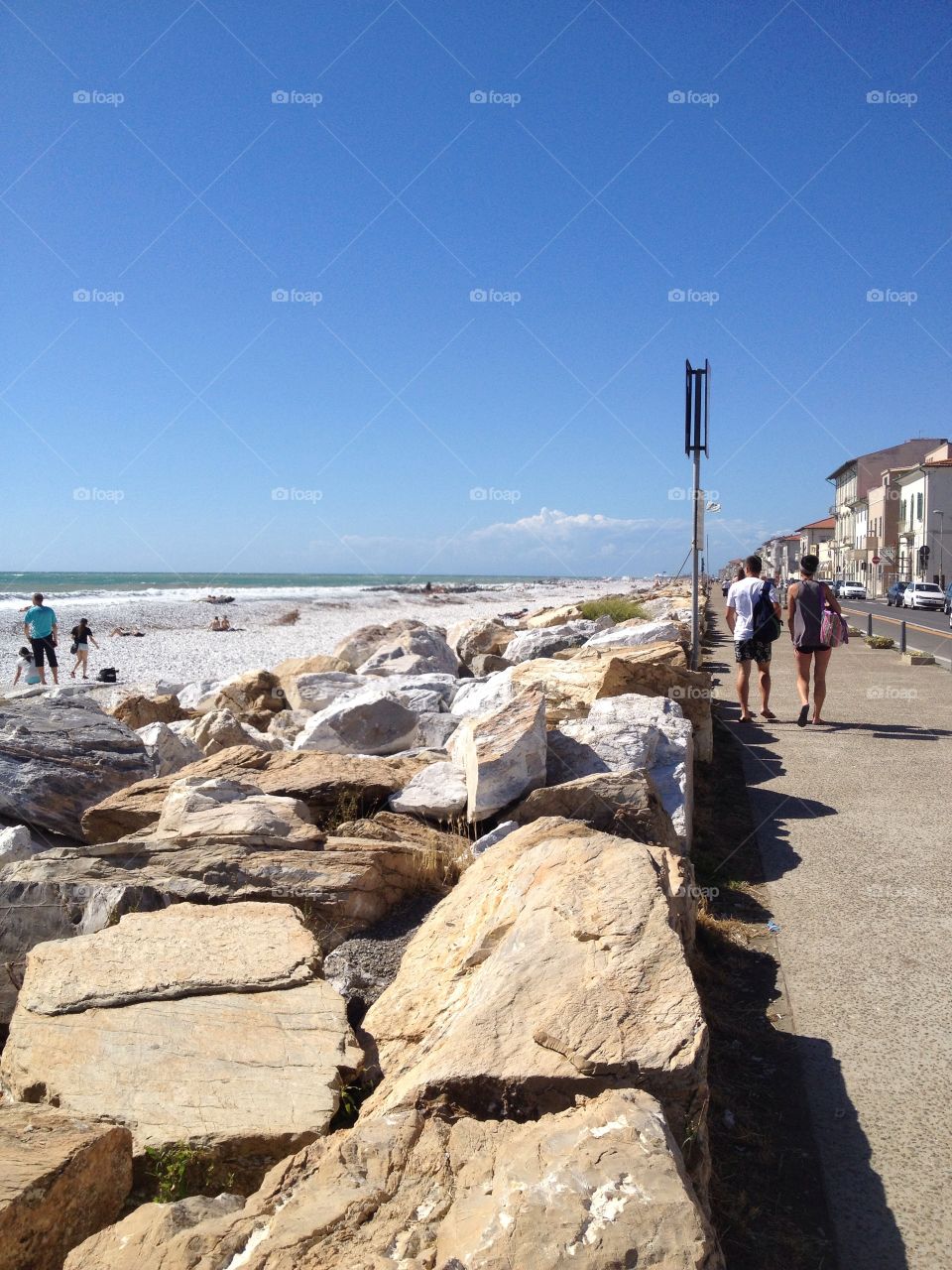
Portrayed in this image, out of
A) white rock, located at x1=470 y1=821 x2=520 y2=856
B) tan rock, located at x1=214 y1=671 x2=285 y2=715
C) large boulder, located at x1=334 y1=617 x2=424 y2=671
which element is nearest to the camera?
white rock, located at x1=470 y1=821 x2=520 y2=856

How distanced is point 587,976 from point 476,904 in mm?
1014

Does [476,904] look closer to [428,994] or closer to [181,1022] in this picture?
[428,994]

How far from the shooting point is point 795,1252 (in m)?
2.43

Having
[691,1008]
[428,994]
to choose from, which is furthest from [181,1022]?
[691,1008]

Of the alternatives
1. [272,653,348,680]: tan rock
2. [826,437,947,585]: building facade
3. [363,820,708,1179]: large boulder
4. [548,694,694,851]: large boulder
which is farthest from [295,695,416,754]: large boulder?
[826,437,947,585]: building facade

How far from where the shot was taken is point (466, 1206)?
6.39 feet

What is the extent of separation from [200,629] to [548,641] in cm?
3139

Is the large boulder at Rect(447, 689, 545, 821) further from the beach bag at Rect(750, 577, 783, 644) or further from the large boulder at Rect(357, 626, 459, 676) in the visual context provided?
the large boulder at Rect(357, 626, 459, 676)

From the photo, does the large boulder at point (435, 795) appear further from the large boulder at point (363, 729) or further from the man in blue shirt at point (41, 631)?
the man in blue shirt at point (41, 631)

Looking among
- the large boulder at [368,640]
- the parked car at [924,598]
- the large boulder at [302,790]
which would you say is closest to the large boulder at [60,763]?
the large boulder at [302,790]

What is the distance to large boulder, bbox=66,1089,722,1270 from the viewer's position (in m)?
1.79

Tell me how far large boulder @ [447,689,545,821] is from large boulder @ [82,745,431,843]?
0.67 metres

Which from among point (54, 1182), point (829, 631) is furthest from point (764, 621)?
point (54, 1182)

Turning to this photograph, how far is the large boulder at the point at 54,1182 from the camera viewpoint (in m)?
2.13
